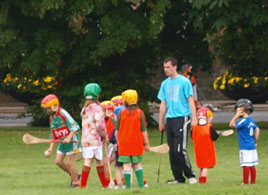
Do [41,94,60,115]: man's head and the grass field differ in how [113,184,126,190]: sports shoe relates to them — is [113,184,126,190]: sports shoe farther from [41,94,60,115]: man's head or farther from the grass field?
[41,94,60,115]: man's head

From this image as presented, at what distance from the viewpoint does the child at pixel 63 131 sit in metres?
13.7

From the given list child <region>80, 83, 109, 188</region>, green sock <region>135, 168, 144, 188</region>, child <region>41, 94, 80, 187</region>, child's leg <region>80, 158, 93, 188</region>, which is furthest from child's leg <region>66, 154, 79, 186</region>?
green sock <region>135, 168, 144, 188</region>

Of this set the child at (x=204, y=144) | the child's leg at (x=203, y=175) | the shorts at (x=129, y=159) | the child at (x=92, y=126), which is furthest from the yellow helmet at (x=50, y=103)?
the child's leg at (x=203, y=175)

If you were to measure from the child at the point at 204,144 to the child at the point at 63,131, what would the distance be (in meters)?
1.65

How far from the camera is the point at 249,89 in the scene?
44.2 m

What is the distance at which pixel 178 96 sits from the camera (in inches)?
545

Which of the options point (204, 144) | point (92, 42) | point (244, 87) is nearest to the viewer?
point (204, 144)

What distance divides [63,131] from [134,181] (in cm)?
164

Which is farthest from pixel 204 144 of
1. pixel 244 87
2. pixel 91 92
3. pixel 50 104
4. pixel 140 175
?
pixel 244 87

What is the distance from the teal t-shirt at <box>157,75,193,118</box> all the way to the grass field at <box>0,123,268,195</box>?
101 cm

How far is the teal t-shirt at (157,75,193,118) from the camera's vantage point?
13.8m

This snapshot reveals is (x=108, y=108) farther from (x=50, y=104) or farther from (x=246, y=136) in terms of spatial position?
(x=246, y=136)

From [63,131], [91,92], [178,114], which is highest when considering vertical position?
[91,92]

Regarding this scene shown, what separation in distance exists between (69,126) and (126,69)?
15927 mm
